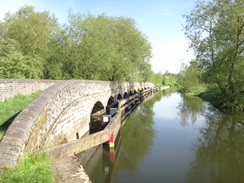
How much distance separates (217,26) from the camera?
18.4 meters

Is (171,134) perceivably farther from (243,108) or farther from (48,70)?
(48,70)

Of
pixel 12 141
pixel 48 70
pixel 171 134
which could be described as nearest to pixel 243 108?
pixel 171 134

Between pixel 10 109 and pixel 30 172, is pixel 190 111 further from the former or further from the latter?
pixel 30 172

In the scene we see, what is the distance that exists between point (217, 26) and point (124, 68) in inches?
492

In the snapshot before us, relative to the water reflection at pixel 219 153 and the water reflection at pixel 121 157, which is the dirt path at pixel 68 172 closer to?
the water reflection at pixel 121 157

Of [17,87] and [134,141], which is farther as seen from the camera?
[134,141]

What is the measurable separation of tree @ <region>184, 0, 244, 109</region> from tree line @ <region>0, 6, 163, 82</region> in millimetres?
9902

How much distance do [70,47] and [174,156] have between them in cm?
1695

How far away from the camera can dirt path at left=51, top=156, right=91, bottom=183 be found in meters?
4.28

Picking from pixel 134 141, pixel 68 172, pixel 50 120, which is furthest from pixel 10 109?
pixel 134 141

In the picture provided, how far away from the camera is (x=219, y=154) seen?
8.88 metres

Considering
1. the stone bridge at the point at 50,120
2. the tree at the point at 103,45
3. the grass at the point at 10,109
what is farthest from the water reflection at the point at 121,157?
the tree at the point at 103,45

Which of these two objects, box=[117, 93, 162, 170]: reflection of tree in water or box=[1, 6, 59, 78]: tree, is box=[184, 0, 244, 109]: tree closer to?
box=[117, 93, 162, 170]: reflection of tree in water

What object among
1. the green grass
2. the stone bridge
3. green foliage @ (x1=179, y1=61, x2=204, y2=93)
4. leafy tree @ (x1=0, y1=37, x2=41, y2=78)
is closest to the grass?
the stone bridge
